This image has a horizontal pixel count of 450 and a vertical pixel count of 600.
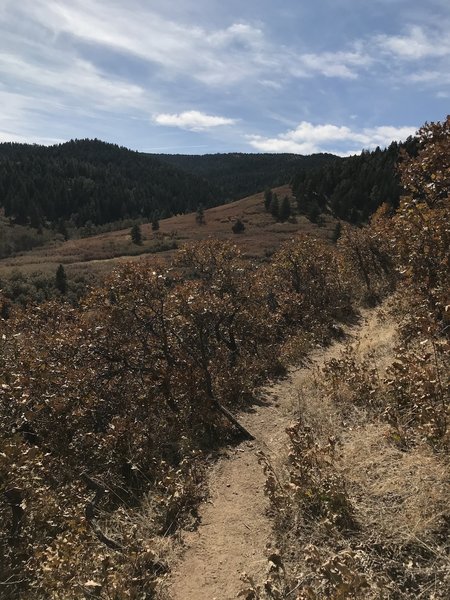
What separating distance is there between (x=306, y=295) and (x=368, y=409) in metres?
12.8

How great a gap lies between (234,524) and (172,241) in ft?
231

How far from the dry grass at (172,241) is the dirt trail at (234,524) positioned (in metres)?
47.0

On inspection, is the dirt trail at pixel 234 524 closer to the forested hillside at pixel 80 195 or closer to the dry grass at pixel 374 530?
the dry grass at pixel 374 530

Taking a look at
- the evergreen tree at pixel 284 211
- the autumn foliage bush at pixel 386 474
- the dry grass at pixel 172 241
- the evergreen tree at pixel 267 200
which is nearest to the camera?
the autumn foliage bush at pixel 386 474

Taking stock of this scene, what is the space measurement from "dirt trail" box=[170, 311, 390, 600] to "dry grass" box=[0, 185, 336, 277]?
4704 centimetres

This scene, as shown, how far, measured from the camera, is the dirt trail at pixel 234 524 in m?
4.72

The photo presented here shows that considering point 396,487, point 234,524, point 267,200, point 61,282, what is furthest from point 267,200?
point 396,487

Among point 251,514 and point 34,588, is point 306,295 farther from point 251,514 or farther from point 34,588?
point 34,588

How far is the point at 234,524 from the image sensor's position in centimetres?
574

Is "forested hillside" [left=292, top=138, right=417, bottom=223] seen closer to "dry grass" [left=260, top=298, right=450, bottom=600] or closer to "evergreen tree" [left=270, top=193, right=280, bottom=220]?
"evergreen tree" [left=270, top=193, right=280, bottom=220]

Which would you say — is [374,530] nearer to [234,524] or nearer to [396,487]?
[396,487]

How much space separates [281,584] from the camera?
4074mm

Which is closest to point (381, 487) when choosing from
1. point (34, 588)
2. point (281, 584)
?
point (281, 584)

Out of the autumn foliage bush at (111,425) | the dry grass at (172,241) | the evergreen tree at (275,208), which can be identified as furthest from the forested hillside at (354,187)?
the autumn foliage bush at (111,425)
